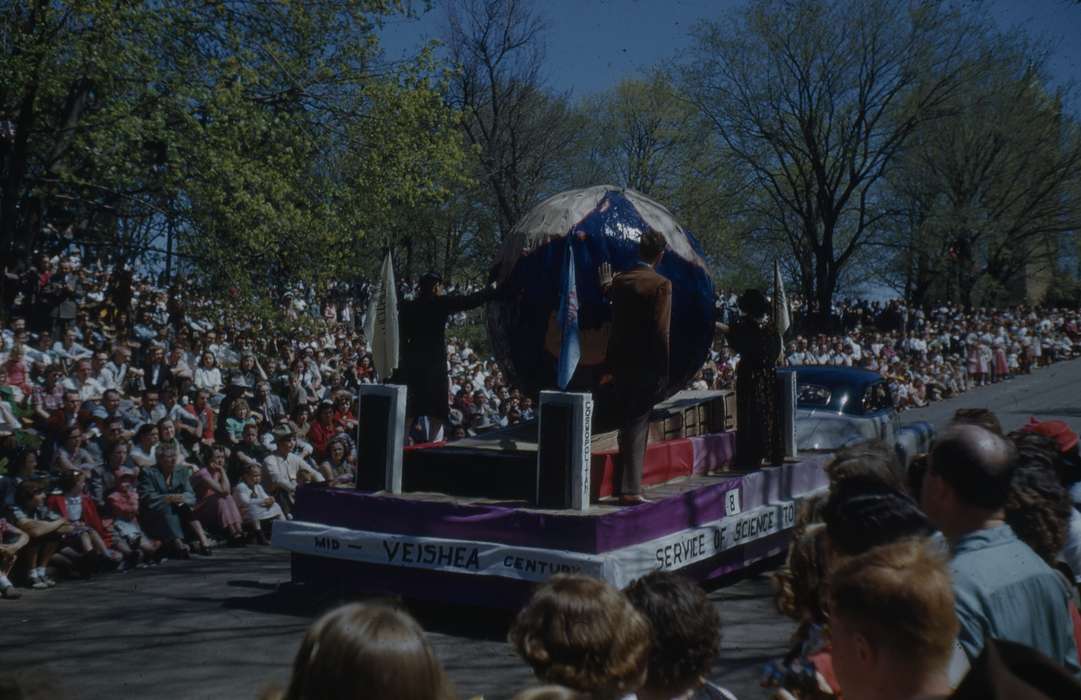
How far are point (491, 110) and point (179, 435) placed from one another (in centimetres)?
2335

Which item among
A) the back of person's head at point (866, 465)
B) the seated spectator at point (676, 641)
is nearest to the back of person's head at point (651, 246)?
the back of person's head at point (866, 465)

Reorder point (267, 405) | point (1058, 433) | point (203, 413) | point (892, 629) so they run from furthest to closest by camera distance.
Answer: point (267, 405) → point (203, 413) → point (1058, 433) → point (892, 629)

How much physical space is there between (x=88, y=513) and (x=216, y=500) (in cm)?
160

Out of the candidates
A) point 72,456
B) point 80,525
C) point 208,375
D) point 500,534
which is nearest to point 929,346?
point 208,375

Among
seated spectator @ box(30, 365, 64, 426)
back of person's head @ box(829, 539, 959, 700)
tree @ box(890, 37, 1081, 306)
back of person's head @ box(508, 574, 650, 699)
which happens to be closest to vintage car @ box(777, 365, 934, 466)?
seated spectator @ box(30, 365, 64, 426)

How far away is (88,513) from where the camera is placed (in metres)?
10.5

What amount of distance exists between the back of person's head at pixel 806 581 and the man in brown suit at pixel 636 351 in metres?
4.80

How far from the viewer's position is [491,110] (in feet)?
116

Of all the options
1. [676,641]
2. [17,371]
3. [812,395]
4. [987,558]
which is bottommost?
[676,641]

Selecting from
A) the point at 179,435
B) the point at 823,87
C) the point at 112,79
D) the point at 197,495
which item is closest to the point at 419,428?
the point at 197,495

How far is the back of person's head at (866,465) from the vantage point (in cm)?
394

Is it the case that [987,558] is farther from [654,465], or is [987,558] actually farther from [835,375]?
[835,375]

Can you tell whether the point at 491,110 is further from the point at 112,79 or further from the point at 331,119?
the point at 112,79

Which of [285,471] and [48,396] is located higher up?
[48,396]
